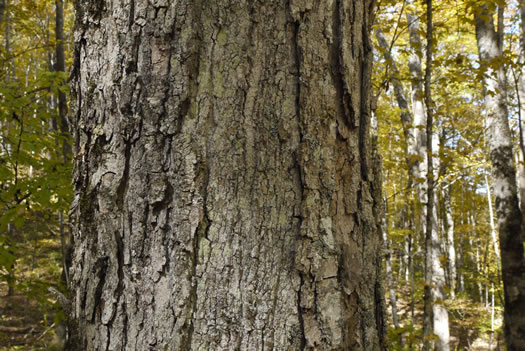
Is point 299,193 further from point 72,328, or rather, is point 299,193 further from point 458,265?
point 458,265

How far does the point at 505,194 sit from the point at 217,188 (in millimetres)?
5186

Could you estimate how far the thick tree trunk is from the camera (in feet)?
2.79

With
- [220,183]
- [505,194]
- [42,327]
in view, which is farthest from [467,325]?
[220,183]

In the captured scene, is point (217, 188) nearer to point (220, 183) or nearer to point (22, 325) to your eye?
point (220, 183)

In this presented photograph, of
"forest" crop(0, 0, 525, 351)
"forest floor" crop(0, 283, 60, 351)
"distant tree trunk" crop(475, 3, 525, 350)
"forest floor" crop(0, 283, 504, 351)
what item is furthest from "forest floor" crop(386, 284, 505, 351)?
"forest" crop(0, 0, 525, 351)

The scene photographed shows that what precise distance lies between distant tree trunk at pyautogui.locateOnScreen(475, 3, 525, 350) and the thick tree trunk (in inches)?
170

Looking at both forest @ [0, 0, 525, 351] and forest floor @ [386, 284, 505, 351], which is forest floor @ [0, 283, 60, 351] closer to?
forest @ [0, 0, 525, 351]

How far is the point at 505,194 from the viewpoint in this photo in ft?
15.9

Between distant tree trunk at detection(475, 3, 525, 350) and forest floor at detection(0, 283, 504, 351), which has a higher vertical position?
distant tree trunk at detection(475, 3, 525, 350)

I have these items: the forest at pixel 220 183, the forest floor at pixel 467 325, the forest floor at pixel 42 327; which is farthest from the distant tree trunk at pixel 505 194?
the forest floor at pixel 467 325

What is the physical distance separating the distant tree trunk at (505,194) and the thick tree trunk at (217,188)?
4330 mm

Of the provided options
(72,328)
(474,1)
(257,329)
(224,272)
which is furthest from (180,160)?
(474,1)

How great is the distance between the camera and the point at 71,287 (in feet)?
3.26

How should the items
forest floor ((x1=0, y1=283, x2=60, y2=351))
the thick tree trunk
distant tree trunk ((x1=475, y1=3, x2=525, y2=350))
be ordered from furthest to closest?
forest floor ((x1=0, y1=283, x2=60, y2=351)), distant tree trunk ((x1=475, y1=3, x2=525, y2=350)), the thick tree trunk
